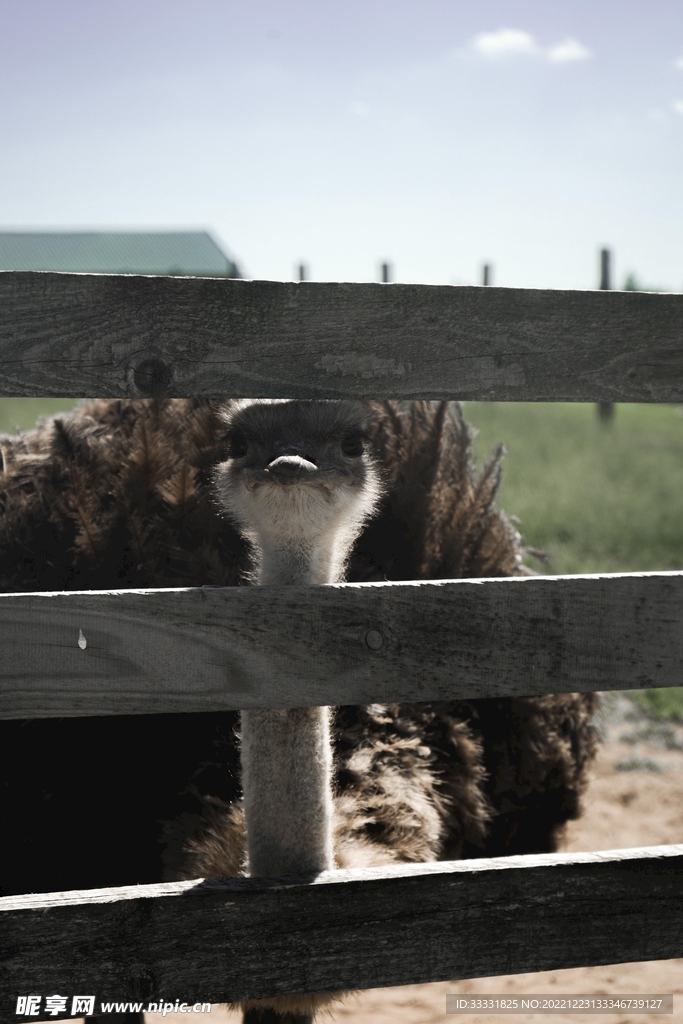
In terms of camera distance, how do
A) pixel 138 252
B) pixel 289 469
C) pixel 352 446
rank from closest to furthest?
1. pixel 289 469
2. pixel 352 446
3. pixel 138 252

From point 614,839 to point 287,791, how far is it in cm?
233

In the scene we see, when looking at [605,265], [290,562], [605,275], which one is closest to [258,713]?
[290,562]

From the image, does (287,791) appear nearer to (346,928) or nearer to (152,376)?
(346,928)

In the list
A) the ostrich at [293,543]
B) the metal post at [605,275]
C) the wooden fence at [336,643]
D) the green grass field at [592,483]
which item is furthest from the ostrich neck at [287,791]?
the metal post at [605,275]

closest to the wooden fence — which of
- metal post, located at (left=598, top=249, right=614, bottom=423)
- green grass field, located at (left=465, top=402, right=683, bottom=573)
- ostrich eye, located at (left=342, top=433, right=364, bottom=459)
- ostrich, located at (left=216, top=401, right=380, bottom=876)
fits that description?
ostrich, located at (left=216, top=401, right=380, bottom=876)

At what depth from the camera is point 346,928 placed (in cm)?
155

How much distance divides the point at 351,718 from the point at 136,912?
4.19 feet

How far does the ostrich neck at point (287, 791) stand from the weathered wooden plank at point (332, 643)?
0.49 metres

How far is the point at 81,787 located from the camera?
96.7 inches

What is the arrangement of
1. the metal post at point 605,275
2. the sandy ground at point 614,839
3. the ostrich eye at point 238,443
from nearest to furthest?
the ostrich eye at point 238,443, the sandy ground at point 614,839, the metal post at point 605,275

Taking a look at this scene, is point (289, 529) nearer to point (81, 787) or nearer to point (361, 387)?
point (361, 387)

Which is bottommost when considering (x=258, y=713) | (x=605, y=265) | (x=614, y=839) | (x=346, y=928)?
(x=614, y=839)

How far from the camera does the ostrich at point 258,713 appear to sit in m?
2.14

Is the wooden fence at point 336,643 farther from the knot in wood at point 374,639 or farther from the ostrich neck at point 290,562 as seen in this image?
the ostrich neck at point 290,562
